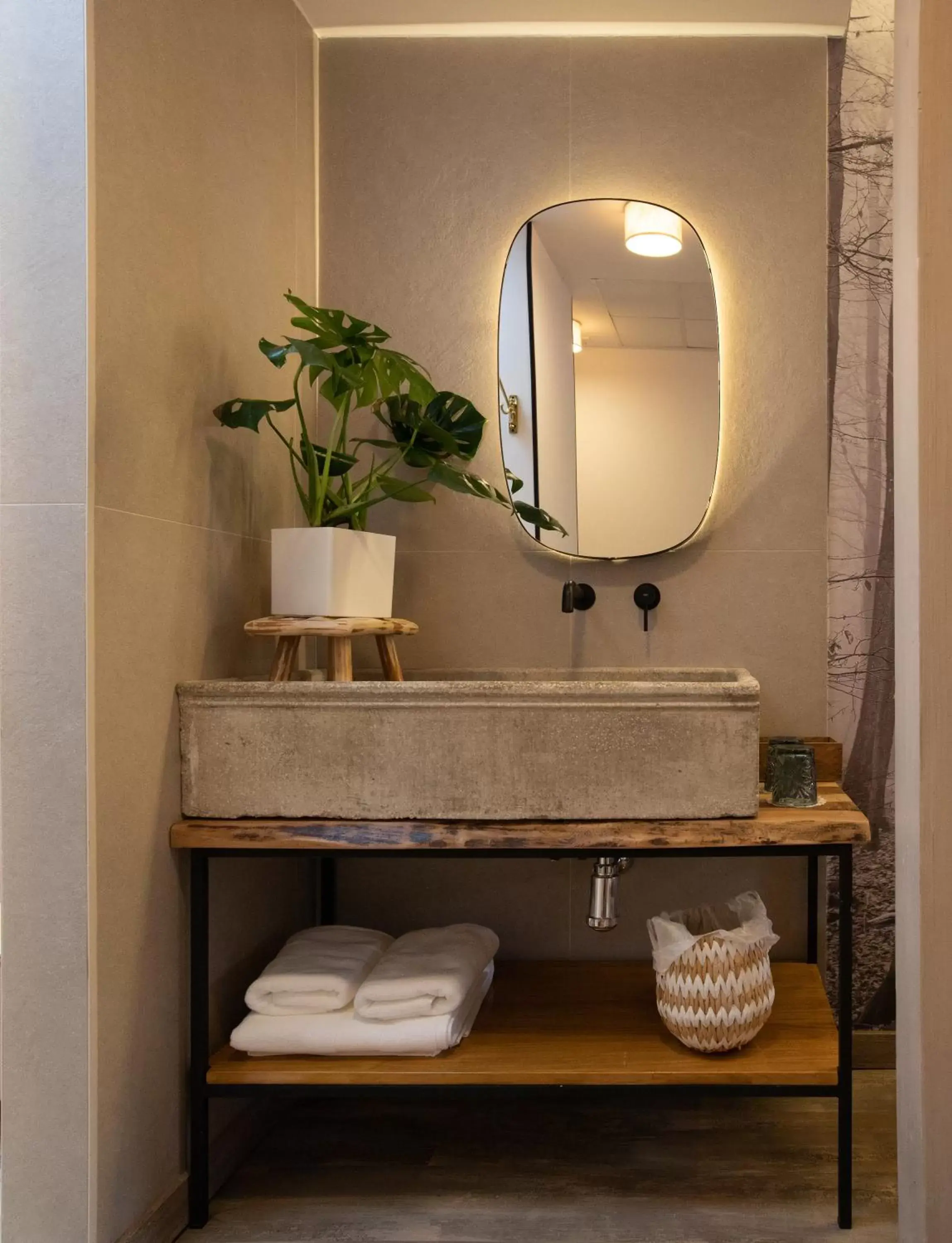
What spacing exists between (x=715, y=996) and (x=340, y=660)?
2.74 feet

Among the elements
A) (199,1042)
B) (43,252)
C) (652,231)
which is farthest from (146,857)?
(652,231)

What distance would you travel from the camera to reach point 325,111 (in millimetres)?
2227

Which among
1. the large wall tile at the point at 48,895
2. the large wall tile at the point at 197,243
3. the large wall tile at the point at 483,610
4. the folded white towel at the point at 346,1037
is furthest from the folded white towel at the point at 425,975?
the large wall tile at the point at 197,243

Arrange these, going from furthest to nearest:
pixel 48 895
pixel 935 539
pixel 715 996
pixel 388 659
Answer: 1. pixel 388 659
2. pixel 715 996
3. pixel 48 895
4. pixel 935 539

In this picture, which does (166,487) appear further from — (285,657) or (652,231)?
(652,231)

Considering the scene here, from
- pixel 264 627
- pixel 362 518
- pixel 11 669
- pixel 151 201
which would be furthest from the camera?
pixel 362 518

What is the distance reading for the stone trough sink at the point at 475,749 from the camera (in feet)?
5.07

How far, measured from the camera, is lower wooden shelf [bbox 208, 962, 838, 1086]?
156cm

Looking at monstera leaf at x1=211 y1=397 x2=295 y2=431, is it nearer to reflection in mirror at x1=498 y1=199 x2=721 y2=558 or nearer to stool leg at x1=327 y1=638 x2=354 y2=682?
stool leg at x1=327 y1=638 x2=354 y2=682

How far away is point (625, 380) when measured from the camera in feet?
7.02

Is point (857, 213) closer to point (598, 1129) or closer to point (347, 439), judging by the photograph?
point (347, 439)

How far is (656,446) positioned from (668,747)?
2.69ft

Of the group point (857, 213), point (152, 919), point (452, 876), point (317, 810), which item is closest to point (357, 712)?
point (317, 810)

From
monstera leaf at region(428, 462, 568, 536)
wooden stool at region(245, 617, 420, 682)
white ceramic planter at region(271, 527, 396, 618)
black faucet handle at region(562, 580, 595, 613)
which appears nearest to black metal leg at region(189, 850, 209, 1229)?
wooden stool at region(245, 617, 420, 682)
